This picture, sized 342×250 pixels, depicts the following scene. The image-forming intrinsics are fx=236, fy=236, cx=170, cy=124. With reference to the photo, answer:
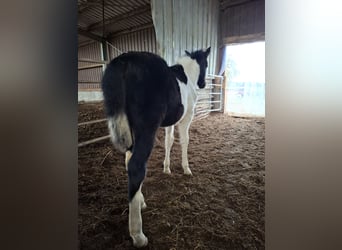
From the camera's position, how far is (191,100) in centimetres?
85

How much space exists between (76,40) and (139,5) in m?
0.23

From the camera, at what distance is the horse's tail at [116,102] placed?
695 mm

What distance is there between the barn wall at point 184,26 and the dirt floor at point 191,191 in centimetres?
25

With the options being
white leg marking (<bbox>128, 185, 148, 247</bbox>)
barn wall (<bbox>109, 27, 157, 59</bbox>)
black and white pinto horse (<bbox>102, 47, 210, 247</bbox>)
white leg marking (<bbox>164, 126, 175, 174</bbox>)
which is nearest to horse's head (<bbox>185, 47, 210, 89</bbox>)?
black and white pinto horse (<bbox>102, 47, 210, 247</bbox>)

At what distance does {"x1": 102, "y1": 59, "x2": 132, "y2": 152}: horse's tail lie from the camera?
695 millimetres

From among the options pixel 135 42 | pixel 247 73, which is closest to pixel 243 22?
pixel 247 73

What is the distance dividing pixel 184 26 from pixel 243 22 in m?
0.20

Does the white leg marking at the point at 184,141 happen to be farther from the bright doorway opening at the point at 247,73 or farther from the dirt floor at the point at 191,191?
the bright doorway opening at the point at 247,73

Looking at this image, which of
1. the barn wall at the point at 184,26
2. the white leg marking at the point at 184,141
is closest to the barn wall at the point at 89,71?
the barn wall at the point at 184,26

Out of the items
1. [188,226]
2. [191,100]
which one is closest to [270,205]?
[188,226]

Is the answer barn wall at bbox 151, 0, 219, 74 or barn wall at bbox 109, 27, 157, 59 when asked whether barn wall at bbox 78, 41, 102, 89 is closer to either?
barn wall at bbox 109, 27, 157, 59

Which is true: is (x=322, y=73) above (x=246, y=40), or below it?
below

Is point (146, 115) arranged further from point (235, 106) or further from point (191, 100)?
point (235, 106)

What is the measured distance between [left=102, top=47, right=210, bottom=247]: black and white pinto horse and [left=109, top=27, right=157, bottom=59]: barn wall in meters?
0.02
